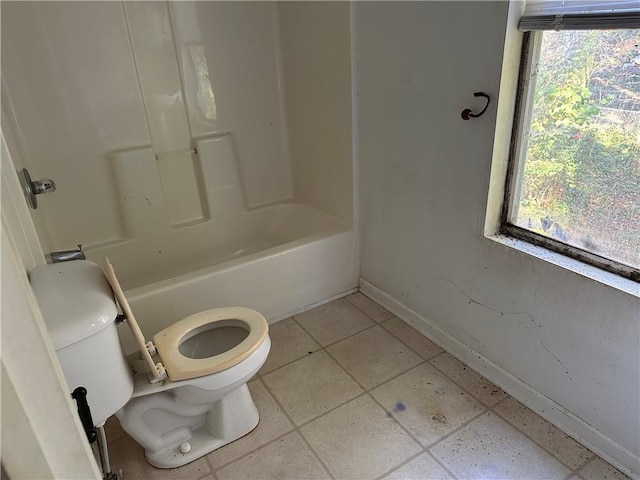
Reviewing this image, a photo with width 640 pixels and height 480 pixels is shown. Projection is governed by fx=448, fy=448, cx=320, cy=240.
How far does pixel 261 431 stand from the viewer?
5.26ft

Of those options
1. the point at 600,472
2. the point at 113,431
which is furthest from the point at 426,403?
the point at 113,431

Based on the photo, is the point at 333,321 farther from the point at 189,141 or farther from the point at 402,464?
the point at 189,141

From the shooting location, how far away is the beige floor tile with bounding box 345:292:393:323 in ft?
7.24

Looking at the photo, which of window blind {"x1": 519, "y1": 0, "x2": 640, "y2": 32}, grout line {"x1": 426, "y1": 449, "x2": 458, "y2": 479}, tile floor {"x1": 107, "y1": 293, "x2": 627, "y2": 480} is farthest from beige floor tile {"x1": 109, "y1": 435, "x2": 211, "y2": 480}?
window blind {"x1": 519, "y1": 0, "x2": 640, "y2": 32}

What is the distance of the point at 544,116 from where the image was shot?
1.41m

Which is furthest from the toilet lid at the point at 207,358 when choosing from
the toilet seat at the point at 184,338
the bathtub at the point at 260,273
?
the bathtub at the point at 260,273

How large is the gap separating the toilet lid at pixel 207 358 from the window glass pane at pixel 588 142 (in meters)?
1.04

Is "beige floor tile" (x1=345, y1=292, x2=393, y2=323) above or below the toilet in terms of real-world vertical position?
below

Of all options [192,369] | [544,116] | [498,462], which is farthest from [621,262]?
[192,369]

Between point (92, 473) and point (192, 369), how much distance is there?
0.66 meters

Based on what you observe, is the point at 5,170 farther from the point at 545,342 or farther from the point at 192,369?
the point at 545,342

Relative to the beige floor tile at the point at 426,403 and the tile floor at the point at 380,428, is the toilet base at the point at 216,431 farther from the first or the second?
the beige floor tile at the point at 426,403

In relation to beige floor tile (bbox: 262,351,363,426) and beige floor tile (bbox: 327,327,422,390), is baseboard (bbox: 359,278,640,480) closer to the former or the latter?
beige floor tile (bbox: 327,327,422,390)

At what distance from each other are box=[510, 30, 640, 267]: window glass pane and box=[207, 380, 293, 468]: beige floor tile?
1143mm
